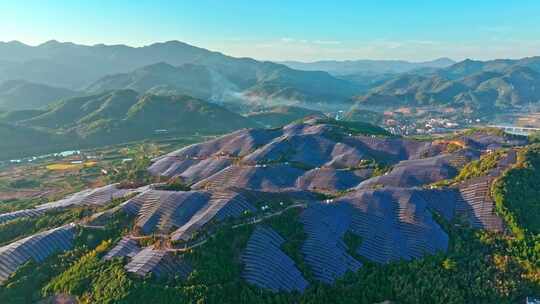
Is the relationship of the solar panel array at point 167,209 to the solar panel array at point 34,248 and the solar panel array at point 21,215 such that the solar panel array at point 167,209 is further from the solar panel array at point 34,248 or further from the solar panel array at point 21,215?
the solar panel array at point 21,215

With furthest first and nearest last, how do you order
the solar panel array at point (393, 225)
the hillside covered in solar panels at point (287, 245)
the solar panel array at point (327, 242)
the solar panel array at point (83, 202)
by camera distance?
the solar panel array at point (83, 202)
the solar panel array at point (393, 225)
the solar panel array at point (327, 242)
the hillside covered in solar panels at point (287, 245)

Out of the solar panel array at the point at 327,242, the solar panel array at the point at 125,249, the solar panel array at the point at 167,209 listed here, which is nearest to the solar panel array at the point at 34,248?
the solar panel array at the point at 125,249

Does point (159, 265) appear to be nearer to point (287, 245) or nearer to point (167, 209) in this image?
point (167, 209)

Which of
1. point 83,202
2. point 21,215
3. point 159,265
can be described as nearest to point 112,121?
point 83,202

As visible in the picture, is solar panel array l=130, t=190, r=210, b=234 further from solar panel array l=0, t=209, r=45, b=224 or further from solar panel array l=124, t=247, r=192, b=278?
solar panel array l=0, t=209, r=45, b=224

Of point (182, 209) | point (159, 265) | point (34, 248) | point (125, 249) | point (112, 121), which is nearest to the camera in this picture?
point (159, 265)

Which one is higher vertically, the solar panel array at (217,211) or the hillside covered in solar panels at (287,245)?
the solar panel array at (217,211)

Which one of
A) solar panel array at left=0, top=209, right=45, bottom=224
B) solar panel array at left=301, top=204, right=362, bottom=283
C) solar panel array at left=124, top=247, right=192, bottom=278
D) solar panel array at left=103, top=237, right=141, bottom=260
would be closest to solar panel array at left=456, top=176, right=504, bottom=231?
solar panel array at left=301, top=204, right=362, bottom=283
